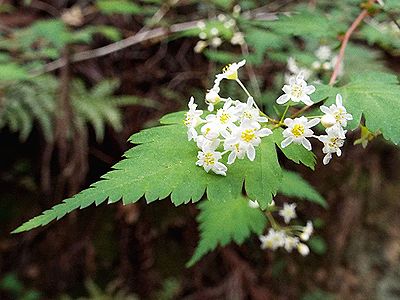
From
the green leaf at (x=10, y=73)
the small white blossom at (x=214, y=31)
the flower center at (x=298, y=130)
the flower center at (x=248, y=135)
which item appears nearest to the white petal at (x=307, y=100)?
the flower center at (x=298, y=130)

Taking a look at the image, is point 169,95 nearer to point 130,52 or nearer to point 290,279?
point 130,52

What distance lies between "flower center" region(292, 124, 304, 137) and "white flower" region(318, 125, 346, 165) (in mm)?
61

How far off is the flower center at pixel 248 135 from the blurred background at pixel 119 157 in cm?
196

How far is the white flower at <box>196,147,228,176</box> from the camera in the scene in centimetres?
118

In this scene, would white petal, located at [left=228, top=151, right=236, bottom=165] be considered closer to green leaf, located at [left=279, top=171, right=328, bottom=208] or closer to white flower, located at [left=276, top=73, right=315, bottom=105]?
white flower, located at [left=276, top=73, right=315, bottom=105]

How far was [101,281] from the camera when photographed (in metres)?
3.96

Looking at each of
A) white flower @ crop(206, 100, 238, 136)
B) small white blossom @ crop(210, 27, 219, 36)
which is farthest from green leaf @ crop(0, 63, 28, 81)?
white flower @ crop(206, 100, 238, 136)

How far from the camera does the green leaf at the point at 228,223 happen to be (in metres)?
1.91

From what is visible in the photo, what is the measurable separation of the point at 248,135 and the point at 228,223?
87cm

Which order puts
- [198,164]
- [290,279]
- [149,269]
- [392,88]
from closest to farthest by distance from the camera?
[198,164] < [392,88] < [149,269] < [290,279]

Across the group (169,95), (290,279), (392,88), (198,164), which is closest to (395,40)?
(392,88)

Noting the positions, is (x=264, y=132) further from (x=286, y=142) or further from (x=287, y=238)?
(x=287, y=238)

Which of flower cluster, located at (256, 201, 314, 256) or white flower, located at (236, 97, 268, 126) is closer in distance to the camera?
white flower, located at (236, 97, 268, 126)

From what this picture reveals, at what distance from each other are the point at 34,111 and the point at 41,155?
0.48 metres
